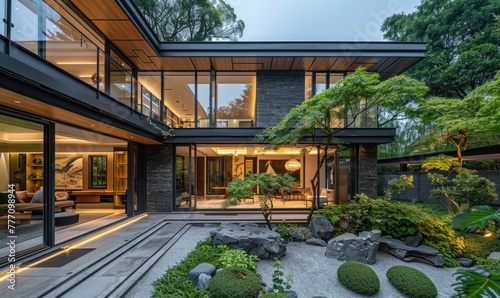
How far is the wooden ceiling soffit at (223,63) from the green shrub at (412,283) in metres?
8.09

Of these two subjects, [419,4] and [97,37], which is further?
[419,4]

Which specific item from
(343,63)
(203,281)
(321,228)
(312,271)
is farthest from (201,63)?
(312,271)

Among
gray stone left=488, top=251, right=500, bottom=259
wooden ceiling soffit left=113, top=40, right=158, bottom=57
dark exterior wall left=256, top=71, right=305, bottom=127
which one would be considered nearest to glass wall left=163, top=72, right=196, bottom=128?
wooden ceiling soffit left=113, top=40, right=158, bottom=57

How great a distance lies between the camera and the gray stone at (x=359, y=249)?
527cm

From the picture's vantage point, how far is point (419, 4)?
16.0 metres

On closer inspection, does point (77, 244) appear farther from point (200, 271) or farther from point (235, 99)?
point (235, 99)

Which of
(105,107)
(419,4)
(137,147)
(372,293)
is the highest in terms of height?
(419,4)

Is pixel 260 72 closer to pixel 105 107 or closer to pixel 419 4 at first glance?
pixel 105 107

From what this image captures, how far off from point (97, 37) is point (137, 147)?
3.89 metres

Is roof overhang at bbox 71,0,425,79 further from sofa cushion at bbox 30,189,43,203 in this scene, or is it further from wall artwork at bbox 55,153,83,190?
wall artwork at bbox 55,153,83,190

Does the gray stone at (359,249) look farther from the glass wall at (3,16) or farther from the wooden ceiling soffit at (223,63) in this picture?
the wooden ceiling soffit at (223,63)

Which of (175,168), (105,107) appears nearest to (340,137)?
(175,168)

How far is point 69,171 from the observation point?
448 inches

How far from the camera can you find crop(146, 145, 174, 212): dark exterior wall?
30.7 feet
